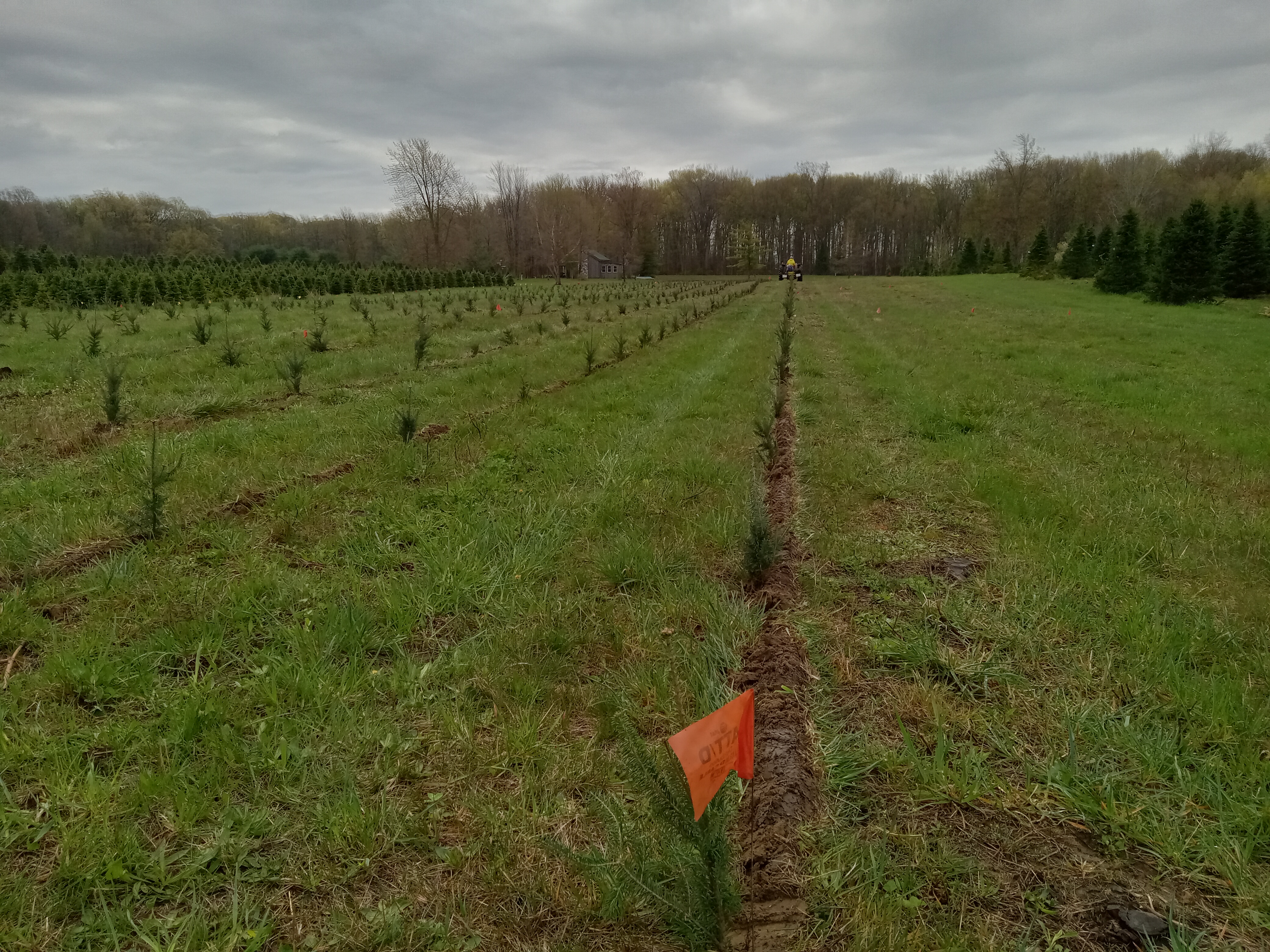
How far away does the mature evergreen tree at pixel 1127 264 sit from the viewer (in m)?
29.4

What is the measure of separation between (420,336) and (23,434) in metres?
5.63

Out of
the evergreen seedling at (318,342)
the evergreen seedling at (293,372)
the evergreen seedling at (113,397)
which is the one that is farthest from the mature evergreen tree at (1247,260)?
Result: the evergreen seedling at (113,397)

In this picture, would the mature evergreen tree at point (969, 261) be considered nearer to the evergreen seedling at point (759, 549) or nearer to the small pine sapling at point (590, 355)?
the small pine sapling at point (590, 355)

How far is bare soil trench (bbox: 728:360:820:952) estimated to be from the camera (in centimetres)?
181

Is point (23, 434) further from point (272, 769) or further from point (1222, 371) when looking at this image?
point (1222, 371)

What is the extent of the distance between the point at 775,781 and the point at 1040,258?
52493 millimetres

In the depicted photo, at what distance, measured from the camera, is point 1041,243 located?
43.7 metres

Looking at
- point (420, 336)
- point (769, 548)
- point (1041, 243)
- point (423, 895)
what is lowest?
point (423, 895)

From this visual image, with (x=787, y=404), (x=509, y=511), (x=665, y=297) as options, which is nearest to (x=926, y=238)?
(x=665, y=297)

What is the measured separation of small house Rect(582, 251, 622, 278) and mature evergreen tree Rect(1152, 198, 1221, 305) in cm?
6448

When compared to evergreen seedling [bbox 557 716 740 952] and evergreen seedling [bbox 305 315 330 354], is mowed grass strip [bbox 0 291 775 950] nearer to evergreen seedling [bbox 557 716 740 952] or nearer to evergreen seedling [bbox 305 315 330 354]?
evergreen seedling [bbox 557 716 740 952]

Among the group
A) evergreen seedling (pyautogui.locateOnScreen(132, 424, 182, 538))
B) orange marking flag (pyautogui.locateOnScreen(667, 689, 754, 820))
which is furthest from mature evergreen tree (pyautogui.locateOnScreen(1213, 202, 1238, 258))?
evergreen seedling (pyautogui.locateOnScreen(132, 424, 182, 538))

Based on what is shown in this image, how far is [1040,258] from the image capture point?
1732 inches

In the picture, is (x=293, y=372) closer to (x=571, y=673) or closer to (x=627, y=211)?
(x=571, y=673)
